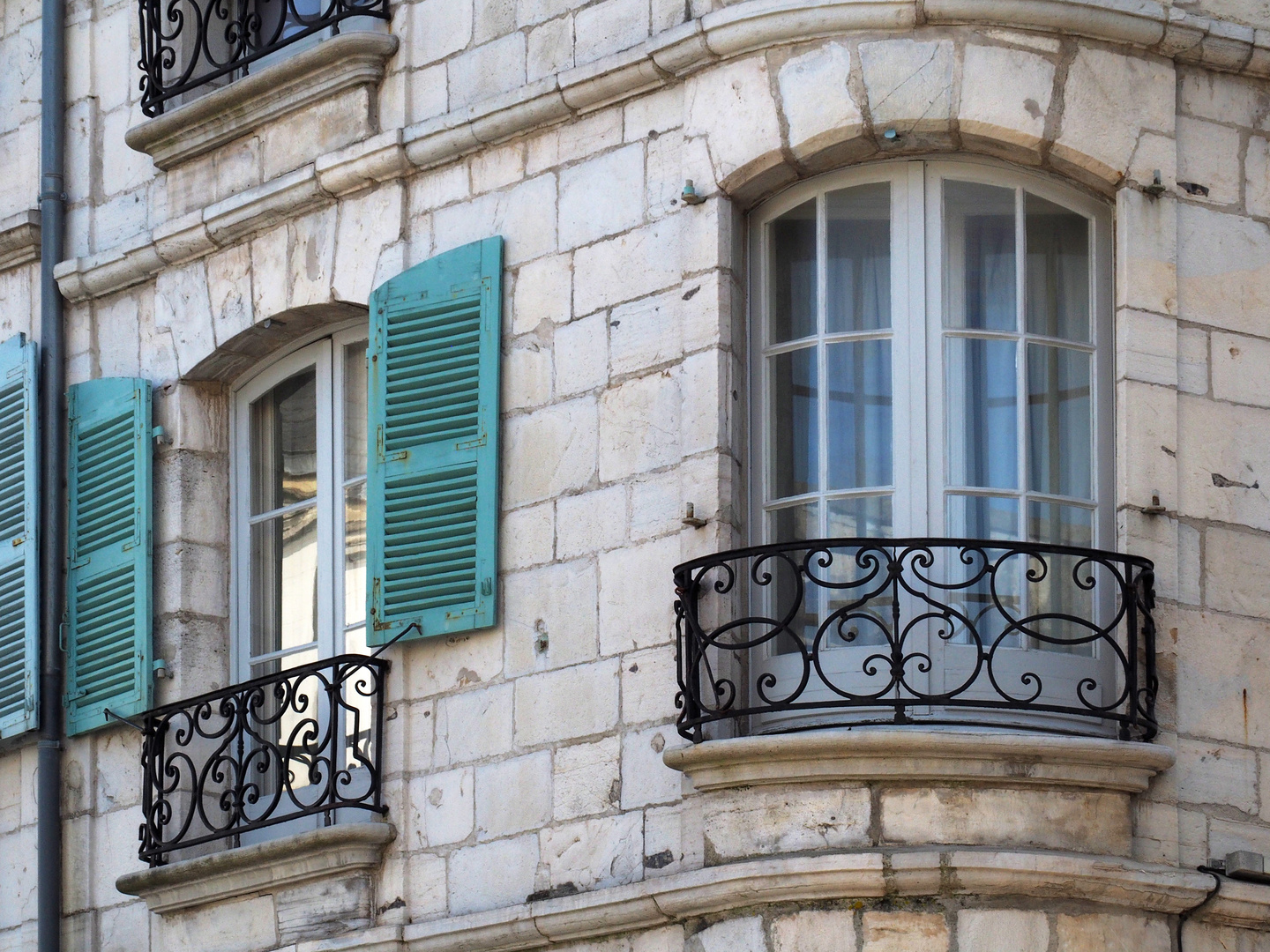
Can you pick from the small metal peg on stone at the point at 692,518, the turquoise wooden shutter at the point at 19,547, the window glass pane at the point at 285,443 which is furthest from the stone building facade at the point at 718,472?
the turquoise wooden shutter at the point at 19,547

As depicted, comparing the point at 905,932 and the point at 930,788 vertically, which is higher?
the point at 930,788

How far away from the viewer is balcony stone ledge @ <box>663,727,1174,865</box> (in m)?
8.62

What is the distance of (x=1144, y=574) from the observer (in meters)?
8.95

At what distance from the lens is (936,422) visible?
9.24m

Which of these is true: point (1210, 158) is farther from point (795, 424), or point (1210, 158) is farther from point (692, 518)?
point (692, 518)

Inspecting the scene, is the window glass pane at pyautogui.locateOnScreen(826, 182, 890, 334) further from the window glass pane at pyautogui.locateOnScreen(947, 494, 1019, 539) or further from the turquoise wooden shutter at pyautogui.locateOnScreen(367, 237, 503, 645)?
the turquoise wooden shutter at pyautogui.locateOnScreen(367, 237, 503, 645)

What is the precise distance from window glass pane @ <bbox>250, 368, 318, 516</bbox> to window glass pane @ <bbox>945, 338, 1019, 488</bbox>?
8.40ft

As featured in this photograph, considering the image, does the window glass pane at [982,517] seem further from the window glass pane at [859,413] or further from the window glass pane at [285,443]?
the window glass pane at [285,443]

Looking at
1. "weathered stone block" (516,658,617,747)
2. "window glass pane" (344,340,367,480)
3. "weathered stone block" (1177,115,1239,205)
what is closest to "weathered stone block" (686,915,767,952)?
"weathered stone block" (516,658,617,747)

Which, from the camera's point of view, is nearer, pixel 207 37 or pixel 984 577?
pixel 984 577

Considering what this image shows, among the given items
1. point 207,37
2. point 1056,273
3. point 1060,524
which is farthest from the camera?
point 207,37

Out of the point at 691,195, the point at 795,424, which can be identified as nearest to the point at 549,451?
the point at 795,424

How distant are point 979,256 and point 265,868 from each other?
3.08m

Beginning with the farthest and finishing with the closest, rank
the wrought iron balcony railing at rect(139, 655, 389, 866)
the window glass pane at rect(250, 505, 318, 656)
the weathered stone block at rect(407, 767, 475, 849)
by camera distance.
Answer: the window glass pane at rect(250, 505, 318, 656) < the wrought iron balcony railing at rect(139, 655, 389, 866) < the weathered stone block at rect(407, 767, 475, 849)
